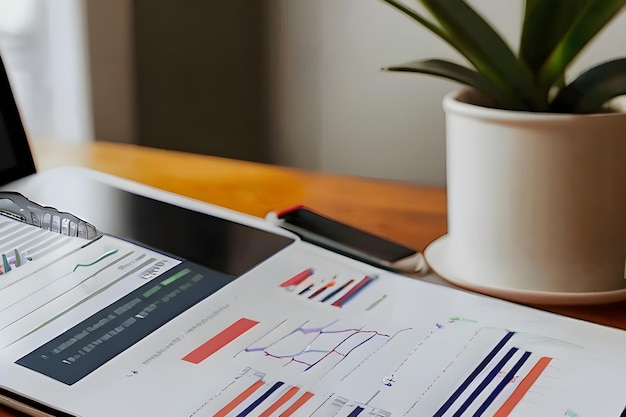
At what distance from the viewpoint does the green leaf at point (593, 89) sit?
501 millimetres

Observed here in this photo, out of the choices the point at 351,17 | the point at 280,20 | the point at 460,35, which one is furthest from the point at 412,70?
the point at 280,20

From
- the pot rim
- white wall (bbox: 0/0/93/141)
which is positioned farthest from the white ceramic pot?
white wall (bbox: 0/0/93/141)

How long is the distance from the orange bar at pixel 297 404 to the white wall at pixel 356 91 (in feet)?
2.49

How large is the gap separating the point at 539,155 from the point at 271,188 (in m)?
0.32

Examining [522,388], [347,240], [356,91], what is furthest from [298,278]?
[356,91]

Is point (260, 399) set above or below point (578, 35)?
below

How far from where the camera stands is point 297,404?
0.41 m

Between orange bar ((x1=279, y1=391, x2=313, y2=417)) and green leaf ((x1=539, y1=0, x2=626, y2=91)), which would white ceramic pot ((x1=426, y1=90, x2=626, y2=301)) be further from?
orange bar ((x1=279, y1=391, x2=313, y2=417))

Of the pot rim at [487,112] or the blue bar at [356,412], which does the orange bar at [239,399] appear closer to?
the blue bar at [356,412]

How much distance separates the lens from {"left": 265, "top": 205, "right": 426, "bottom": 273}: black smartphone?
1.92 ft

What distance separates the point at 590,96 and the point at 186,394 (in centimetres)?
30

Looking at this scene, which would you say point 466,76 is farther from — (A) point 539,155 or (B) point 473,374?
(B) point 473,374

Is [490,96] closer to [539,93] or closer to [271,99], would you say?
[539,93]

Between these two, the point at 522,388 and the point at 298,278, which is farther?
the point at 298,278
